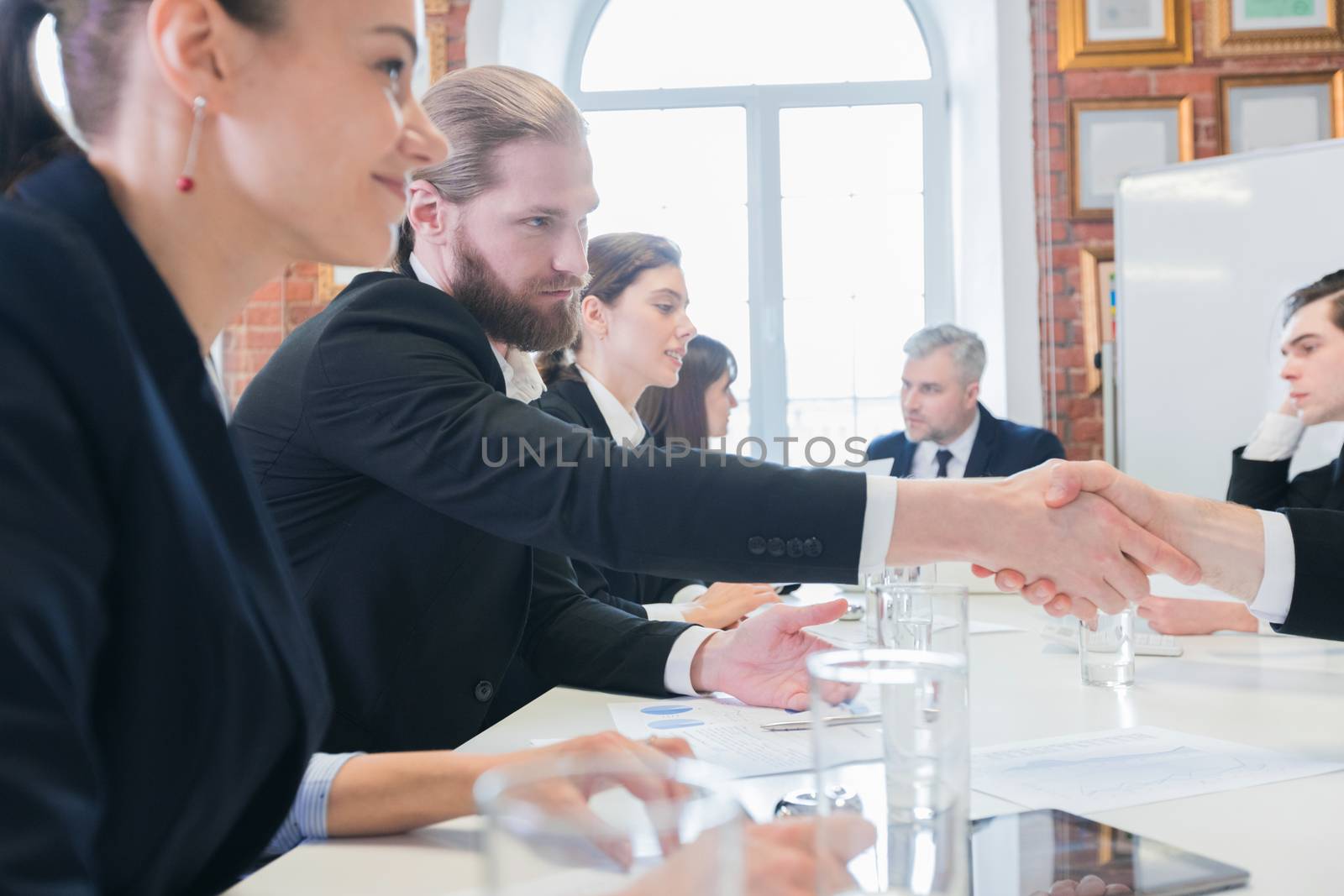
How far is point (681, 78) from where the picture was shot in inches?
194

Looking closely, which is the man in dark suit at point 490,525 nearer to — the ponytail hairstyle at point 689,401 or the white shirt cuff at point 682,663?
the white shirt cuff at point 682,663

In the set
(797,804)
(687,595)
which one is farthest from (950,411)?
(797,804)

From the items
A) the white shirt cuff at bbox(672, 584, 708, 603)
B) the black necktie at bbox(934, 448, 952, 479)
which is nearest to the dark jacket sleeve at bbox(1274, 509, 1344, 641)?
the white shirt cuff at bbox(672, 584, 708, 603)

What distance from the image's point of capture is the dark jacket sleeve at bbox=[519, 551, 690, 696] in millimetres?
1435

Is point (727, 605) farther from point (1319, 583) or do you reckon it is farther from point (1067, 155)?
point (1067, 155)

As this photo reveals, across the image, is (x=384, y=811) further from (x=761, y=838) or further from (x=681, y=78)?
(x=681, y=78)

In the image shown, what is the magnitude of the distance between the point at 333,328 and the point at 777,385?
3.76m

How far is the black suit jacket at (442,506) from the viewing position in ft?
Answer: 3.88

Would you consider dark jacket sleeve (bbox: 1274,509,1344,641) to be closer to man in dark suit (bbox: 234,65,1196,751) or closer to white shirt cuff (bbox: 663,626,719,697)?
man in dark suit (bbox: 234,65,1196,751)

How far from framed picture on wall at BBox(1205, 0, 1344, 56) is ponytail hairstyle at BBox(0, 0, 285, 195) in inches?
172

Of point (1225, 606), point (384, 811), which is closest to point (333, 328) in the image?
point (384, 811)

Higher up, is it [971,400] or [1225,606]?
[971,400]

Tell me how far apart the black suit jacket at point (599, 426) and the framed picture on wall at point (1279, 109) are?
3.01 metres

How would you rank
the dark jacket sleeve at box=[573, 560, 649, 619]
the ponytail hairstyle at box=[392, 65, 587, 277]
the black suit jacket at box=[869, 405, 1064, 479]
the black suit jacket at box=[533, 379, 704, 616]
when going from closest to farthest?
the ponytail hairstyle at box=[392, 65, 587, 277]
the dark jacket sleeve at box=[573, 560, 649, 619]
the black suit jacket at box=[533, 379, 704, 616]
the black suit jacket at box=[869, 405, 1064, 479]
